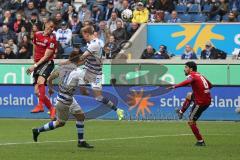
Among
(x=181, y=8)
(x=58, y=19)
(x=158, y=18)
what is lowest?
(x=58, y=19)

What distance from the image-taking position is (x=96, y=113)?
25.4m

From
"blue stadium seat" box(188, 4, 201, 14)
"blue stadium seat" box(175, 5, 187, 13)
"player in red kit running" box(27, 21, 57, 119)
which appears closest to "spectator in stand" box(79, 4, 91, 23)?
"blue stadium seat" box(175, 5, 187, 13)

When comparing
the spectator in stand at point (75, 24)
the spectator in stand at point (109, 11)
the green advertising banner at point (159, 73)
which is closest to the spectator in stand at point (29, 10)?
the spectator in stand at point (75, 24)

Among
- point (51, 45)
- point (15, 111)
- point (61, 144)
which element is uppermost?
point (51, 45)

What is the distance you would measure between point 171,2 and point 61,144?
15.4 meters

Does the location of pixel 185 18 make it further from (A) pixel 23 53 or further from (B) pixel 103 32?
(A) pixel 23 53

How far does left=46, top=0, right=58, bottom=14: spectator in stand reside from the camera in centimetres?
3262

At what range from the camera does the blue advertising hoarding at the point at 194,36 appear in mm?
29672

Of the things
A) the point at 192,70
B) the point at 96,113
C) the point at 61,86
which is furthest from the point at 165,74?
the point at 61,86

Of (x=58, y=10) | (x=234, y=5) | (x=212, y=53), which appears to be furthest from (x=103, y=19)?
(x=212, y=53)

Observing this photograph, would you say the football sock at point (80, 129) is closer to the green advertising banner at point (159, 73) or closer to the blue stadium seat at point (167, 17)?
the green advertising banner at point (159, 73)

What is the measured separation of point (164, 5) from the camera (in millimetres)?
30891

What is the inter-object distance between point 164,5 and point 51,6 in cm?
502

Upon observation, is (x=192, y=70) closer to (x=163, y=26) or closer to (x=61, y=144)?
Answer: (x=61, y=144)
